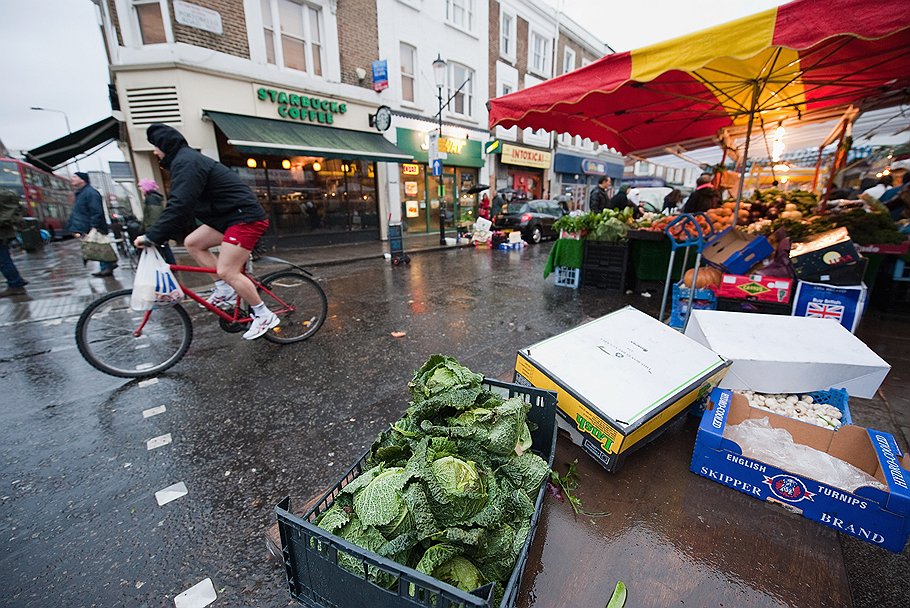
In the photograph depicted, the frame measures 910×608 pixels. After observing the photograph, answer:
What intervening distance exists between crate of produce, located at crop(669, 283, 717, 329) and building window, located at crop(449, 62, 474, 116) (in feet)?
48.6

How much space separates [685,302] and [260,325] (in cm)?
489

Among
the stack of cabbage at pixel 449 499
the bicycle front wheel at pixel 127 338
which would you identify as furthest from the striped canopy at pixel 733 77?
the bicycle front wheel at pixel 127 338

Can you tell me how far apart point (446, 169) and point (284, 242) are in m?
8.32

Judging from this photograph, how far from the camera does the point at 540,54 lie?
20250 millimetres

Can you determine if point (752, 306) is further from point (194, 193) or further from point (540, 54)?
point (540, 54)

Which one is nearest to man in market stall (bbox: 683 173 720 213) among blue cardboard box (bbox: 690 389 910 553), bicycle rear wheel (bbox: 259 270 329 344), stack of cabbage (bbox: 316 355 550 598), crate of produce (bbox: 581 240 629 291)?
crate of produce (bbox: 581 240 629 291)

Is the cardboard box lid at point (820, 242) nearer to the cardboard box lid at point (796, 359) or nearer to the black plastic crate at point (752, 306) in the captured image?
the black plastic crate at point (752, 306)

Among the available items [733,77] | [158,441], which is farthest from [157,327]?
[733,77]

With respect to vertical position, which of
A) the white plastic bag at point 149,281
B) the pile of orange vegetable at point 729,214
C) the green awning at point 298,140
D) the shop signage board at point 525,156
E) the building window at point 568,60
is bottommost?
the white plastic bag at point 149,281

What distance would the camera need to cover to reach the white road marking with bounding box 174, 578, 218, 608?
147 cm

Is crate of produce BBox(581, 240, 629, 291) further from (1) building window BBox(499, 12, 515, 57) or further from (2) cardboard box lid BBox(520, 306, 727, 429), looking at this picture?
(1) building window BBox(499, 12, 515, 57)

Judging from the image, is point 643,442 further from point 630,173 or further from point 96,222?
point 630,173

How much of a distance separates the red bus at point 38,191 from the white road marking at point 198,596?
18869 mm

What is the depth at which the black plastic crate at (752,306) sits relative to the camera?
12.8 feet
